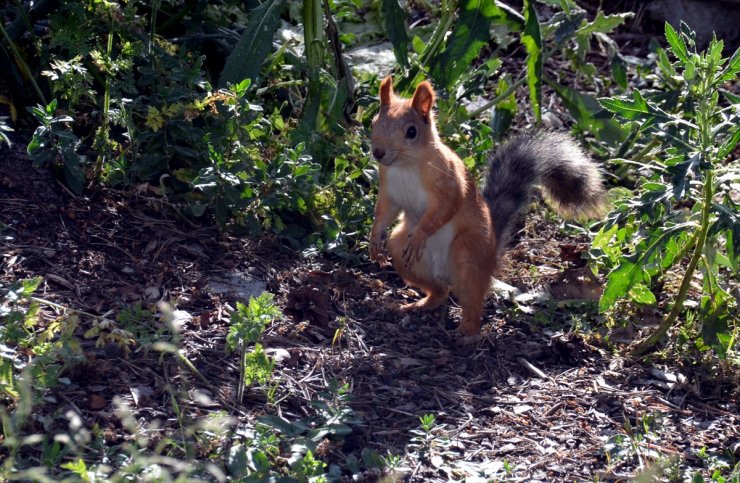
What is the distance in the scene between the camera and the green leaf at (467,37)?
169 inches

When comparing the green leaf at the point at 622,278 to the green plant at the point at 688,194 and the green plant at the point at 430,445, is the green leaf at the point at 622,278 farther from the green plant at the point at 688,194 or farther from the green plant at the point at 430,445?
the green plant at the point at 430,445

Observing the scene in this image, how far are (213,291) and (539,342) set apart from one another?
1402 mm

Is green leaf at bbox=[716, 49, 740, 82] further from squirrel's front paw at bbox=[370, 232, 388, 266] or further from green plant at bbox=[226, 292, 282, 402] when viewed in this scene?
green plant at bbox=[226, 292, 282, 402]

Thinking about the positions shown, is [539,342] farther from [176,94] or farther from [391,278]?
[176,94]

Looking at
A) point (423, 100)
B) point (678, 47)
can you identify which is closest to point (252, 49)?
point (423, 100)

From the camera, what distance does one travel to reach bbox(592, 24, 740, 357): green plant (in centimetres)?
323

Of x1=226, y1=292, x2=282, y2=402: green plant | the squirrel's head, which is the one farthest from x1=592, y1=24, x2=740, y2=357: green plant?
x1=226, y1=292, x2=282, y2=402: green plant

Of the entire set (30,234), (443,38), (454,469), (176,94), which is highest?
(443,38)

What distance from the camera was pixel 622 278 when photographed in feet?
11.4

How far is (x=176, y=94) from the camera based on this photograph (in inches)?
157

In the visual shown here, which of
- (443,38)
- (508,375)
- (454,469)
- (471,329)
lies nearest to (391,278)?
(471,329)

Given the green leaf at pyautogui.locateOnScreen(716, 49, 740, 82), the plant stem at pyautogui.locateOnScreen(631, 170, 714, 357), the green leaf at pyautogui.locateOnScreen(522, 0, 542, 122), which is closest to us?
the green leaf at pyautogui.locateOnScreen(716, 49, 740, 82)

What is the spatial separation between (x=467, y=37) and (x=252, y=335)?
6.75ft

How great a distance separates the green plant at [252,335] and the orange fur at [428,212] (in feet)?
3.74
